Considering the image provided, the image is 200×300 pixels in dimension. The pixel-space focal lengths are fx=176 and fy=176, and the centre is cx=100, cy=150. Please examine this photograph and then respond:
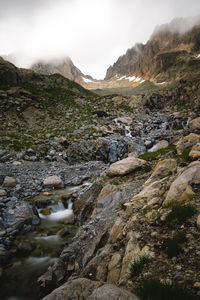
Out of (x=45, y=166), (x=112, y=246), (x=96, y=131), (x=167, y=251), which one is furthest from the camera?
(x=96, y=131)

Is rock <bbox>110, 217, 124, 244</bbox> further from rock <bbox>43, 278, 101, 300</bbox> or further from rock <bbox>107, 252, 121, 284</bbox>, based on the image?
rock <bbox>43, 278, 101, 300</bbox>

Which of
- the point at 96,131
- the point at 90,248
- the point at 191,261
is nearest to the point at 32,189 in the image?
the point at 90,248

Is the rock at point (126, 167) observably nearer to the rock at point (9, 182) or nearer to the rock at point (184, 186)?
the rock at point (184, 186)

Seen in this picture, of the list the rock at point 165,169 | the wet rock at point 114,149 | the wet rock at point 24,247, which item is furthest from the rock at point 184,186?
the wet rock at point 114,149

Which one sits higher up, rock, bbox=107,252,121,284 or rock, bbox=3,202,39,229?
rock, bbox=107,252,121,284

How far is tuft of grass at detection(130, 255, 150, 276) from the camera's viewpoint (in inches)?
161

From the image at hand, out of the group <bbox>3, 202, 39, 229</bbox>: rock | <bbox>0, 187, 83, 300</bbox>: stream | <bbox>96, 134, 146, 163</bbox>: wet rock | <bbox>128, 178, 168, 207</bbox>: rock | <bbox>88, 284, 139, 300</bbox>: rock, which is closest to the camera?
<bbox>88, 284, 139, 300</bbox>: rock

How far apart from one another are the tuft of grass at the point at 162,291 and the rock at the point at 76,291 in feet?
4.27

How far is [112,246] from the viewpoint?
5.68 metres

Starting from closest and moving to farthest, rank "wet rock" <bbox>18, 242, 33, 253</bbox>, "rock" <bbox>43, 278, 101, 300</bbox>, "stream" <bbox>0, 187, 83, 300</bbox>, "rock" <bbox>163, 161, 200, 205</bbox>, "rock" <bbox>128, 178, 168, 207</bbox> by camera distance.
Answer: "rock" <bbox>43, 278, 101, 300</bbox>
"rock" <bbox>163, 161, 200, 205</bbox>
"rock" <bbox>128, 178, 168, 207</bbox>
"stream" <bbox>0, 187, 83, 300</bbox>
"wet rock" <bbox>18, 242, 33, 253</bbox>

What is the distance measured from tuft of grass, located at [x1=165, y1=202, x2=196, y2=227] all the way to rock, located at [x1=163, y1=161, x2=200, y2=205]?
19.4 inches

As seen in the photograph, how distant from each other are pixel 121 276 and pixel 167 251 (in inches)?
50.5

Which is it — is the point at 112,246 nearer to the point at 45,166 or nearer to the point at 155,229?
the point at 155,229

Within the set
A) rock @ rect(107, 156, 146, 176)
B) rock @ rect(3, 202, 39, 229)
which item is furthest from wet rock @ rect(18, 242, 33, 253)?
rock @ rect(107, 156, 146, 176)
